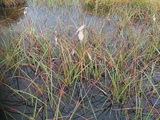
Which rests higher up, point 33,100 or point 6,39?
point 6,39

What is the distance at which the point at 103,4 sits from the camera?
6340 millimetres

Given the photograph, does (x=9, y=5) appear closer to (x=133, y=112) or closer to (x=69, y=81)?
(x=69, y=81)

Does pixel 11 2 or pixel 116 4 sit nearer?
pixel 116 4

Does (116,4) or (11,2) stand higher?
(11,2)

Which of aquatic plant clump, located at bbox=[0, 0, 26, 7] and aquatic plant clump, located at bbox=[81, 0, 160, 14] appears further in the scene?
aquatic plant clump, located at bbox=[0, 0, 26, 7]

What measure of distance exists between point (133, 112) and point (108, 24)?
2.57 meters

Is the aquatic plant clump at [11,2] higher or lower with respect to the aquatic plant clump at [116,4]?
higher

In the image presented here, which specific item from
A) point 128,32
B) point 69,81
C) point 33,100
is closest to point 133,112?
point 69,81

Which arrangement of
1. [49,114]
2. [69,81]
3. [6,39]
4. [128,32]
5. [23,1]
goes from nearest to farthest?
1. [49,114]
2. [69,81]
3. [6,39]
4. [128,32]
5. [23,1]

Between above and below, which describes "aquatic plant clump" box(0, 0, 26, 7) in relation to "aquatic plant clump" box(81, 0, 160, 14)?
above

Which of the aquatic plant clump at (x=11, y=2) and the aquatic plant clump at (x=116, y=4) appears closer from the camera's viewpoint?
the aquatic plant clump at (x=116, y=4)

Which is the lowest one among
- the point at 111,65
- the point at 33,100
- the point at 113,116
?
the point at 113,116

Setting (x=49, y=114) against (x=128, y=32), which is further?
(x=128, y=32)

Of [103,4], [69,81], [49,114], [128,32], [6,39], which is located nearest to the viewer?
[49,114]
